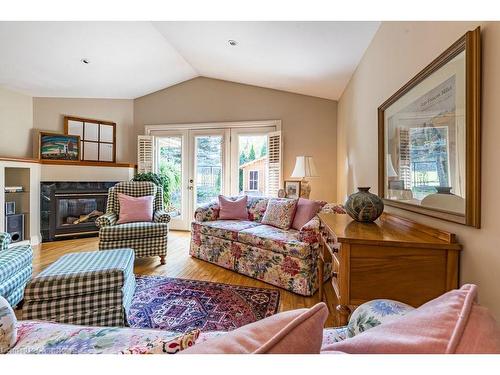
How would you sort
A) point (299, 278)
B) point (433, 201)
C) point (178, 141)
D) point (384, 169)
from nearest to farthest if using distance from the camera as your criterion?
point (433, 201)
point (384, 169)
point (299, 278)
point (178, 141)

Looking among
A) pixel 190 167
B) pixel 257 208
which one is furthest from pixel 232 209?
pixel 190 167

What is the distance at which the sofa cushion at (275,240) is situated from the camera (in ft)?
7.44

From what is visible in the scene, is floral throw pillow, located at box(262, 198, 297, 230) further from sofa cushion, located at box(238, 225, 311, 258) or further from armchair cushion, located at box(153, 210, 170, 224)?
armchair cushion, located at box(153, 210, 170, 224)

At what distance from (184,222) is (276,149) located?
2.28 meters

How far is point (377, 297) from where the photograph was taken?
3.73ft

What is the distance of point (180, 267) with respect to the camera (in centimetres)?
291

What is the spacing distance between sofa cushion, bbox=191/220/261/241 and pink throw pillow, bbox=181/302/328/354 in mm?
2293

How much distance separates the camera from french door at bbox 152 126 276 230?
4469 mm

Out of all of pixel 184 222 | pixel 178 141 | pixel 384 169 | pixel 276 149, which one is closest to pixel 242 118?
pixel 276 149

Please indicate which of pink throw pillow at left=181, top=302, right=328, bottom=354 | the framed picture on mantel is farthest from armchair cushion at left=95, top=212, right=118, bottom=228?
pink throw pillow at left=181, top=302, right=328, bottom=354

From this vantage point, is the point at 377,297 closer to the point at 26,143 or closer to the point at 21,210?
the point at 21,210

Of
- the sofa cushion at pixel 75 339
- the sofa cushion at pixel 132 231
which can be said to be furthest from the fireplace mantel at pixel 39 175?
the sofa cushion at pixel 75 339

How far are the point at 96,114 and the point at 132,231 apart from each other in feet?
9.62

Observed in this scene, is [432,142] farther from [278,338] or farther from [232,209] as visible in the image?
[232,209]
